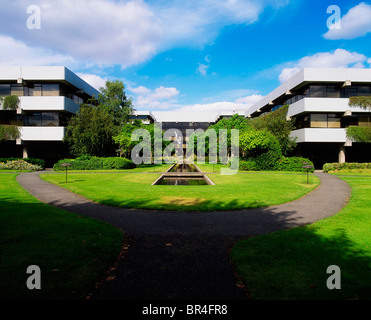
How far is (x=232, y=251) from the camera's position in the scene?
6016mm

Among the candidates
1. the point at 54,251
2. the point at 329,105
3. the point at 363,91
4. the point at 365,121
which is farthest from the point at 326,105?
the point at 54,251

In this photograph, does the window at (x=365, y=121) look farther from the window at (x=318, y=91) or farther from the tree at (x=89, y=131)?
the tree at (x=89, y=131)

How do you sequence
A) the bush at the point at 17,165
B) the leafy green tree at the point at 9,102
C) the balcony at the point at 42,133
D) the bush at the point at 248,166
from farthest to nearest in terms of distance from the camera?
the balcony at the point at 42,133, the leafy green tree at the point at 9,102, the bush at the point at 248,166, the bush at the point at 17,165

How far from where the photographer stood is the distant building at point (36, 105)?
34719 mm

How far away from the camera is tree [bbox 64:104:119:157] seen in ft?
107

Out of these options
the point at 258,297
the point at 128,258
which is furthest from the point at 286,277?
the point at 128,258

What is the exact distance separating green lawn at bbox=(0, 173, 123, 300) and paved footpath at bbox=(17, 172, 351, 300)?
47 centimetres

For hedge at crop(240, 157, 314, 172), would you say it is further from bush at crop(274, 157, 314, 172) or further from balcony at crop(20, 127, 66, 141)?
balcony at crop(20, 127, 66, 141)

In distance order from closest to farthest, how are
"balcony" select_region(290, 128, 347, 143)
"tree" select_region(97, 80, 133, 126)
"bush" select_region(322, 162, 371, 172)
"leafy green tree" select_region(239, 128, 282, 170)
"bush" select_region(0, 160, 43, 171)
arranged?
"bush" select_region(322, 162, 371, 172)
"bush" select_region(0, 160, 43, 171)
"leafy green tree" select_region(239, 128, 282, 170)
"balcony" select_region(290, 128, 347, 143)
"tree" select_region(97, 80, 133, 126)

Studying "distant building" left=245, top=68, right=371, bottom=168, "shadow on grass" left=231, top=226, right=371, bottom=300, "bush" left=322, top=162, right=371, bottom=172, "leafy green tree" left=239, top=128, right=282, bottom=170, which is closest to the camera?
"shadow on grass" left=231, top=226, right=371, bottom=300

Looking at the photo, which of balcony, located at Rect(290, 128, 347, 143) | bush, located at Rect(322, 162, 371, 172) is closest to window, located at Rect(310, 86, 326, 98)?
balcony, located at Rect(290, 128, 347, 143)

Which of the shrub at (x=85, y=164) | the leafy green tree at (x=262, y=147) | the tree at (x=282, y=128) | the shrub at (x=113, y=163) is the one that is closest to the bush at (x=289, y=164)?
the leafy green tree at (x=262, y=147)

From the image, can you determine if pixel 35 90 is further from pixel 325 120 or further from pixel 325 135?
pixel 325 120

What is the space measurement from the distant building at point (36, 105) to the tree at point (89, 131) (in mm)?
2771
